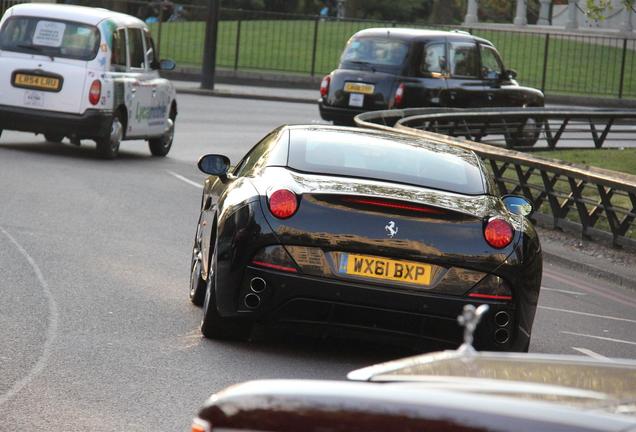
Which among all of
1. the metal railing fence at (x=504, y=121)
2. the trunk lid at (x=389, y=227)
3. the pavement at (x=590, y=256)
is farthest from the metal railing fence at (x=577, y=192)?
the trunk lid at (x=389, y=227)

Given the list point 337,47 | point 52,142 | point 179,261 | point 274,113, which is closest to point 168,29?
point 337,47

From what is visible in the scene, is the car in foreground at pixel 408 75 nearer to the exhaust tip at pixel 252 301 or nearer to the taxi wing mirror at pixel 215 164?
the taxi wing mirror at pixel 215 164

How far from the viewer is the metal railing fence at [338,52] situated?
143 ft

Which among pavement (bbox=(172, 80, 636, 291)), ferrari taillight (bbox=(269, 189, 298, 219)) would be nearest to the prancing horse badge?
ferrari taillight (bbox=(269, 189, 298, 219))

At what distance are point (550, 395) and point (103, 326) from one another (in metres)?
5.86

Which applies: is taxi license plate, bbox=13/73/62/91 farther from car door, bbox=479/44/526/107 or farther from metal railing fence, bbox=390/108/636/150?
car door, bbox=479/44/526/107

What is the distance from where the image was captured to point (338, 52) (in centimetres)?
4631

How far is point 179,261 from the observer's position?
1157 cm

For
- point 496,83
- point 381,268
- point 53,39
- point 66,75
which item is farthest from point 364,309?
point 496,83

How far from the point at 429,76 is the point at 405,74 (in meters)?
0.45

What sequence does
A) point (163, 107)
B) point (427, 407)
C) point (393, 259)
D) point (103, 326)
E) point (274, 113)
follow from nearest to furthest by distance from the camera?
point (427, 407) → point (393, 259) → point (103, 326) → point (163, 107) → point (274, 113)

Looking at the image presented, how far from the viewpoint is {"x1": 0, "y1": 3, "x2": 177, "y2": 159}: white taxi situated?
19.3 meters

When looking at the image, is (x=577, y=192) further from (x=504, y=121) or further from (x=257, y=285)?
(x=504, y=121)

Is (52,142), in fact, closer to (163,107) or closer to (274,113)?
(163,107)
